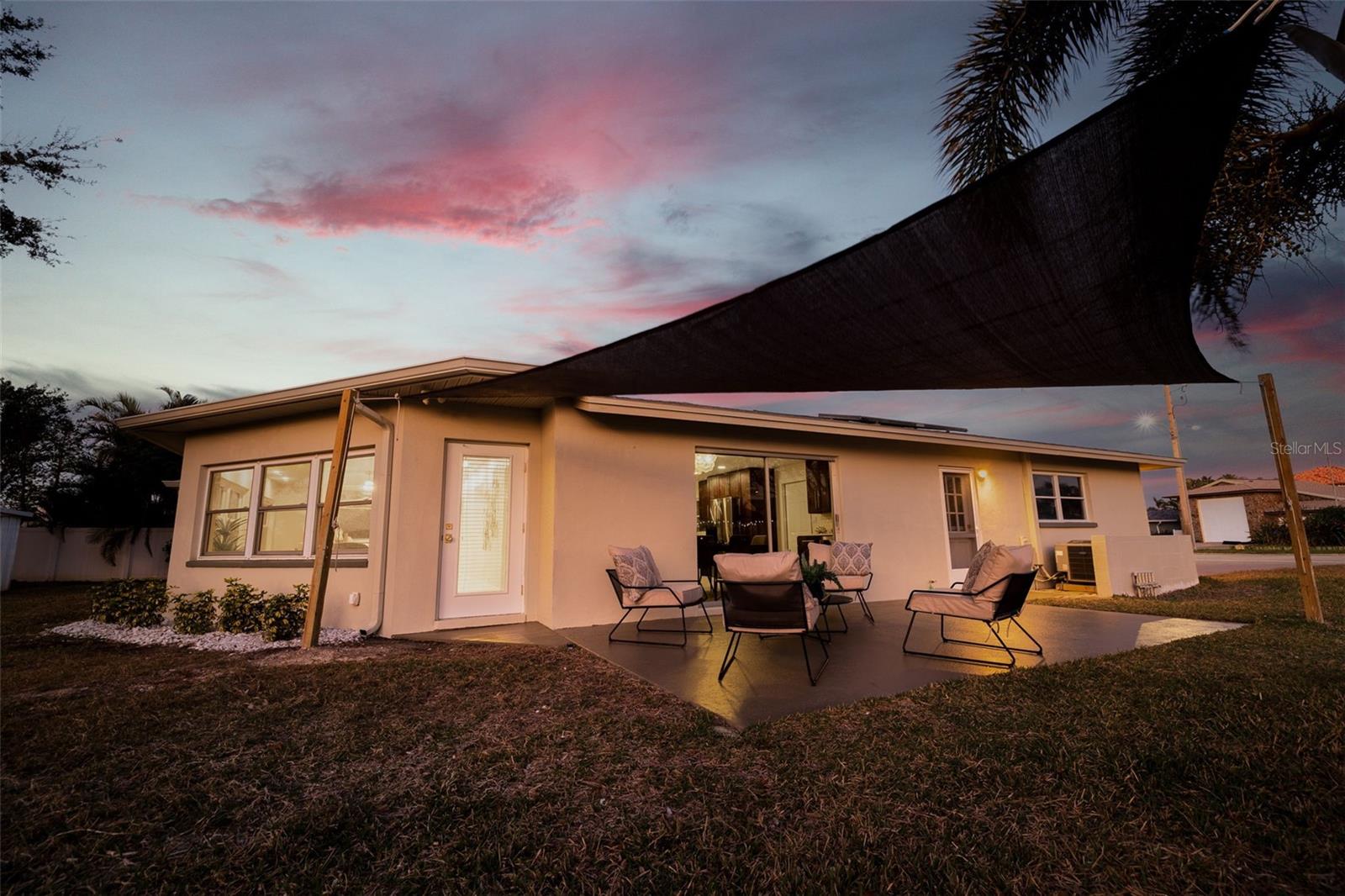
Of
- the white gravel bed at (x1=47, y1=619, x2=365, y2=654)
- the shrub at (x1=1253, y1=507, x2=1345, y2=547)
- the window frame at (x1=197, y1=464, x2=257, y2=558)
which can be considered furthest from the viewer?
the shrub at (x1=1253, y1=507, x2=1345, y2=547)

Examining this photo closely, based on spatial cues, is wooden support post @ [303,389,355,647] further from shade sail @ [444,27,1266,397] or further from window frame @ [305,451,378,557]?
shade sail @ [444,27,1266,397]

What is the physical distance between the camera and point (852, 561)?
6.14 metres

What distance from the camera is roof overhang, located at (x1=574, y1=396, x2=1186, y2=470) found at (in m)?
6.05

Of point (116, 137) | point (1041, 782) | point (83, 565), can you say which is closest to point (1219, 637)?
point (1041, 782)

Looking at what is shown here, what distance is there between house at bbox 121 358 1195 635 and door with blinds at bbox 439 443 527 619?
2 cm

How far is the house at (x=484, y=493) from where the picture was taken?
A: 561 centimetres

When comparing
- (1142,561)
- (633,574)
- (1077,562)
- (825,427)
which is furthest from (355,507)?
(1142,561)

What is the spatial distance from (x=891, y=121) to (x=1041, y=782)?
519 centimetres

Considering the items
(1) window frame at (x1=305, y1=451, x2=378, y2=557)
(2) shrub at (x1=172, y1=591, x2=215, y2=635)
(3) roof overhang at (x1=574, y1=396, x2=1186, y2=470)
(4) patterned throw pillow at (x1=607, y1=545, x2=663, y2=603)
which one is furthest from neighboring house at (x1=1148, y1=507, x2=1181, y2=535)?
(2) shrub at (x1=172, y1=591, x2=215, y2=635)

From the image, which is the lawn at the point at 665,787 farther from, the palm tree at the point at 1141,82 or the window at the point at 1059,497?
the window at the point at 1059,497

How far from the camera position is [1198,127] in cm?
173

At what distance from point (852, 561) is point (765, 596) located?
2.73 metres

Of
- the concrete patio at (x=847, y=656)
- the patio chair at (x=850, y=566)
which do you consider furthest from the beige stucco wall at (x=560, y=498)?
the patio chair at (x=850, y=566)

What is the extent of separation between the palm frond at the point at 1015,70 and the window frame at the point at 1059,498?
745cm
